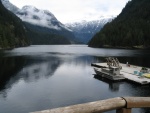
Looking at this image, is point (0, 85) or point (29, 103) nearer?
point (29, 103)

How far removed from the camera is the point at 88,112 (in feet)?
22.5

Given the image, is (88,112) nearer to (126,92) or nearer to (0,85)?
(126,92)

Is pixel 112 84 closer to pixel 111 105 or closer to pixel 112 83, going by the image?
pixel 112 83

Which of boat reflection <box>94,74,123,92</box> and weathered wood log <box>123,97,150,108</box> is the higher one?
weathered wood log <box>123,97,150,108</box>

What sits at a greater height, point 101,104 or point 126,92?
point 101,104

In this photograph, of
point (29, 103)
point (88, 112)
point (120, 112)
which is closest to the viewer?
point (88, 112)

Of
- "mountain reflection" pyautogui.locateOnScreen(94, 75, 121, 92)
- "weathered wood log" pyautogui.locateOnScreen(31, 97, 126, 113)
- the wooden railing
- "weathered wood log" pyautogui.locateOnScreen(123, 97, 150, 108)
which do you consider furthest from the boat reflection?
"weathered wood log" pyautogui.locateOnScreen(31, 97, 126, 113)

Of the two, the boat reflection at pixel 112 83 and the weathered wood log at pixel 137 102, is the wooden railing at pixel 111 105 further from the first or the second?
the boat reflection at pixel 112 83

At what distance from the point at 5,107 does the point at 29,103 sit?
462 centimetres

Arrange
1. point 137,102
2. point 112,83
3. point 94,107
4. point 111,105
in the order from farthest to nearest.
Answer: point 112,83
point 137,102
point 111,105
point 94,107

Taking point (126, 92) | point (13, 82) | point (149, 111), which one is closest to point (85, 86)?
point (126, 92)

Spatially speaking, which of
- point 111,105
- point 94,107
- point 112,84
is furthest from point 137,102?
point 112,84

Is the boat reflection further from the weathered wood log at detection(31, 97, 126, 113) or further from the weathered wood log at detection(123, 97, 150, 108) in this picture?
the weathered wood log at detection(31, 97, 126, 113)

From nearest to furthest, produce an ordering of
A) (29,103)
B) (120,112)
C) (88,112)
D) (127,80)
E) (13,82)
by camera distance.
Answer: (88,112)
(120,112)
(29,103)
(13,82)
(127,80)
